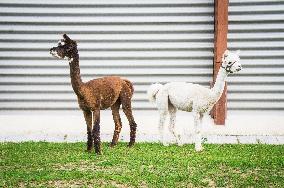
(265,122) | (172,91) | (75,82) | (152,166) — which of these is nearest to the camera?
(152,166)

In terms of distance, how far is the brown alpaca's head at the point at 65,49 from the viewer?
28.2 feet

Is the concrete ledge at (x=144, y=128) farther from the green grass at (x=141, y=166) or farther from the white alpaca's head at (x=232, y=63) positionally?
the white alpaca's head at (x=232, y=63)

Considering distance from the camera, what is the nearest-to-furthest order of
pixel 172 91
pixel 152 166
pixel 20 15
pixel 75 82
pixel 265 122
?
1. pixel 152 166
2. pixel 75 82
3. pixel 172 91
4. pixel 265 122
5. pixel 20 15

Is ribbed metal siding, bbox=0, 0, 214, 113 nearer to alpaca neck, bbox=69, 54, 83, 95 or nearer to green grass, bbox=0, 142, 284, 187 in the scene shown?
green grass, bbox=0, 142, 284, 187

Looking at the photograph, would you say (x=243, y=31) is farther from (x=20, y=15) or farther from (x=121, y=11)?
(x=20, y=15)

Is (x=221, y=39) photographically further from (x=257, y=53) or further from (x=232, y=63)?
(x=232, y=63)

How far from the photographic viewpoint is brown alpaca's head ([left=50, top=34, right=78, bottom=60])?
28.2 ft

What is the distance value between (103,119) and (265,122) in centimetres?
372

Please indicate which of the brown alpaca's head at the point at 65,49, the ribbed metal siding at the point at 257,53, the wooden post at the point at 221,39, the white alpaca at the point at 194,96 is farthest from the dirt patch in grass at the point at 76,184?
the ribbed metal siding at the point at 257,53

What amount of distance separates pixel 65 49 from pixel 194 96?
7.83 ft

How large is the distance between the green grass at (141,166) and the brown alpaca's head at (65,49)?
66.5 inches

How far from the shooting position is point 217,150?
9336mm

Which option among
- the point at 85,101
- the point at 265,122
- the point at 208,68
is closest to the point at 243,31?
the point at 208,68

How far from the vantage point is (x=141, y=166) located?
8.25 metres
